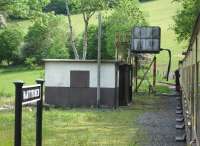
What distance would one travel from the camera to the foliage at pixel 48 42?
87.1 m

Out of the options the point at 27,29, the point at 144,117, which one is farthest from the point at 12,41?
the point at 144,117

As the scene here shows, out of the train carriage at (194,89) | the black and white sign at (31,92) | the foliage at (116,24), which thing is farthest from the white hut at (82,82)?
the foliage at (116,24)

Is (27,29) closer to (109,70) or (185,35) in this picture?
(185,35)

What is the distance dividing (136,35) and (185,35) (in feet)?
22.9

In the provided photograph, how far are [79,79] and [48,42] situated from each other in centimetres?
6643

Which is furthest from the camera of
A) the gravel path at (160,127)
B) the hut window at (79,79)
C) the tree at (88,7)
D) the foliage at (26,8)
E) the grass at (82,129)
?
the tree at (88,7)

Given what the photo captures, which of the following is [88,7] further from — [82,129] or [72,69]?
[82,129]

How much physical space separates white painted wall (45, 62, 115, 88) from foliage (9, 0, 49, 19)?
1627cm

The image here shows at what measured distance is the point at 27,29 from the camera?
98500 millimetres

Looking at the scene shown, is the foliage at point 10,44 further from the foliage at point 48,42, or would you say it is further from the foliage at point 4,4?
the foliage at point 4,4

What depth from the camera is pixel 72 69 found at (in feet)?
89.7

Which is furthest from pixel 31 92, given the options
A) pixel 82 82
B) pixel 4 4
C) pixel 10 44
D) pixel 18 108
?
pixel 10 44

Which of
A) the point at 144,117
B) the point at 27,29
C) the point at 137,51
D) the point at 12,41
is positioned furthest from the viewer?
the point at 27,29

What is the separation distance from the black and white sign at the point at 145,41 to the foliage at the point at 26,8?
7739mm
